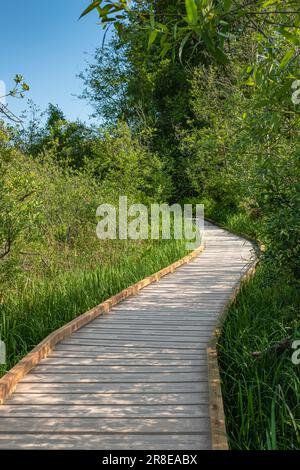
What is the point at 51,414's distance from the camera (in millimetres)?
3494

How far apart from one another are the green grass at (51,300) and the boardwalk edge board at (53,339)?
0.75ft

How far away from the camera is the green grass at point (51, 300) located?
5402 mm

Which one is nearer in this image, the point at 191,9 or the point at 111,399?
the point at 191,9

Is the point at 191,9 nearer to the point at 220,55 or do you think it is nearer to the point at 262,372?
the point at 220,55

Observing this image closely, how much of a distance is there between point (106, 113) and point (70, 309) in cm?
3019

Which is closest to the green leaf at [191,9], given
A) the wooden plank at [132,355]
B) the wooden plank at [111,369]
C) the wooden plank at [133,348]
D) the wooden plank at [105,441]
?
the wooden plank at [105,441]

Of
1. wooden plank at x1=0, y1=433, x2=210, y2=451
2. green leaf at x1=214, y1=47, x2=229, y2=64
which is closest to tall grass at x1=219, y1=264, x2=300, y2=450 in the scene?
wooden plank at x1=0, y1=433, x2=210, y2=451

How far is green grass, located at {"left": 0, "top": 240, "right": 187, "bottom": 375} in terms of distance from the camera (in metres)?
5.40

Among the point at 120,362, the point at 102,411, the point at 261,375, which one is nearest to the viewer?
the point at 102,411

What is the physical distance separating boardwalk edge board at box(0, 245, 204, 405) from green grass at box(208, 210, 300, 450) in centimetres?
151

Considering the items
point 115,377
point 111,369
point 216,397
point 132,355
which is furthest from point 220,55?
point 132,355

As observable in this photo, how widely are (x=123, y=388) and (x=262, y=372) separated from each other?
3.98ft

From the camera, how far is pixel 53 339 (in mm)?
5004

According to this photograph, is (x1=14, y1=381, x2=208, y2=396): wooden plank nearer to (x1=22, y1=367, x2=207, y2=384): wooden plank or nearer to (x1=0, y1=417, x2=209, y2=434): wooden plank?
(x1=22, y1=367, x2=207, y2=384): wooden plank
